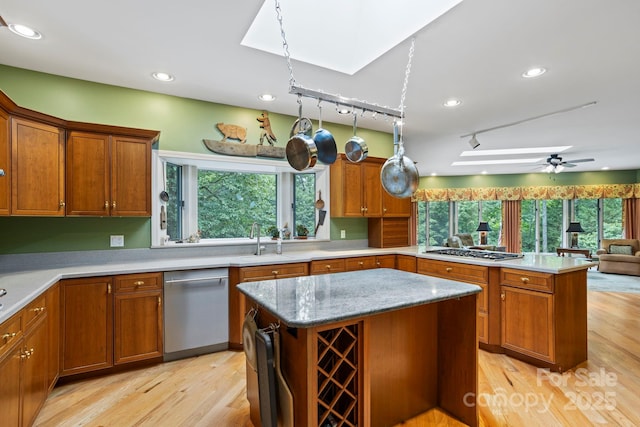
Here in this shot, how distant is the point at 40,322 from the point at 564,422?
341 centimetres

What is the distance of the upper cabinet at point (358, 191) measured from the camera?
13.8 ft

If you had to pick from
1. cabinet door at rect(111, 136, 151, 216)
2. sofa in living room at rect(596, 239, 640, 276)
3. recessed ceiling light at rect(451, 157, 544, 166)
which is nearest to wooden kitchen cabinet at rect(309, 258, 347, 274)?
cabinet door at rect(111, 136, 151, 216)

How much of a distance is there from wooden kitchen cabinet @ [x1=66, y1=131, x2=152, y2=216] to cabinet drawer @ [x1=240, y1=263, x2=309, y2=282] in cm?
108

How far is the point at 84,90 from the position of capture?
303 centimetres

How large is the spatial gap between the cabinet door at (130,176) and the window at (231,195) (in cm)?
30

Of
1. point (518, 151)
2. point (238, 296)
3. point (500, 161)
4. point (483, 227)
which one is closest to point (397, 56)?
point (238, 296)

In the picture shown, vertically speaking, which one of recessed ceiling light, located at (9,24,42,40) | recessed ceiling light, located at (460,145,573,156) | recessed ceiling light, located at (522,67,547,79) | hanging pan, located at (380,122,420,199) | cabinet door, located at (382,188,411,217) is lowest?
cabinet door, located at (382,188,411,217)

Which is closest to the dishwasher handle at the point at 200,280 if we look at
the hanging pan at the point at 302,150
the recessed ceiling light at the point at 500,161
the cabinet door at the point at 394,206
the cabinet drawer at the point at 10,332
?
the cabinet drawer at the point at 10,332

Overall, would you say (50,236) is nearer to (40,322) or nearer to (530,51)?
(40,322)

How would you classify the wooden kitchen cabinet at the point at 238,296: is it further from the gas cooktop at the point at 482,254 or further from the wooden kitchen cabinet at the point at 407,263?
the gas cooktop at the point at 482,254

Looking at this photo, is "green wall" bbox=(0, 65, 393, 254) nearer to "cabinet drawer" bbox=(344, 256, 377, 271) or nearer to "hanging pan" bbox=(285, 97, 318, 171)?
"hanging pan" bbox=(285, 97, 318, 171)

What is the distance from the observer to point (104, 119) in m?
3.10

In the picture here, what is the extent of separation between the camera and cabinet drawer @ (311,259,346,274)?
3.54m

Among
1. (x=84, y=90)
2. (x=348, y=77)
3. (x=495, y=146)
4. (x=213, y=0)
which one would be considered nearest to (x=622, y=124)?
(x=495, y=146)
